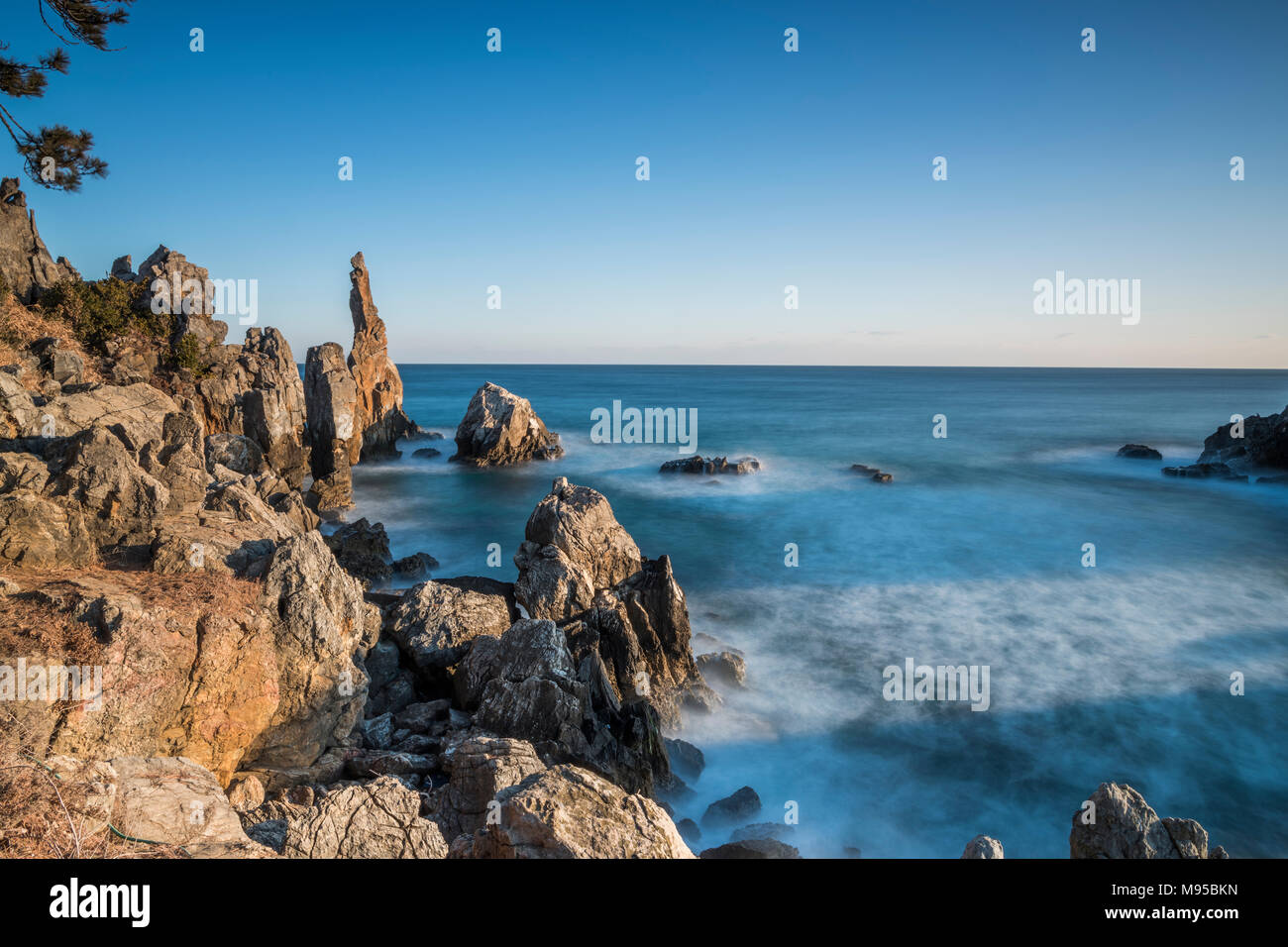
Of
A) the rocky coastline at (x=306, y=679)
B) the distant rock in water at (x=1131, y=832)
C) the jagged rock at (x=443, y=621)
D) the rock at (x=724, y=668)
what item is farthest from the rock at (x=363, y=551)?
the distant rock in water at (x=1131, y=832)

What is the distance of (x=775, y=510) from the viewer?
34.0 meters

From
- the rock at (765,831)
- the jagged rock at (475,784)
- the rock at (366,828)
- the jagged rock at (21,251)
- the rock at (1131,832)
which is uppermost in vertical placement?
the jagged rock at (21,251)

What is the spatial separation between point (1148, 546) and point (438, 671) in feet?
102

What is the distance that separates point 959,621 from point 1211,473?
102ft

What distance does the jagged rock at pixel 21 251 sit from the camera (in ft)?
72.6

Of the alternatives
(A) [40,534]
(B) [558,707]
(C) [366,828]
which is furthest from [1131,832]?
(A) [40,534]

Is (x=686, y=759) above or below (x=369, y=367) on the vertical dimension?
below

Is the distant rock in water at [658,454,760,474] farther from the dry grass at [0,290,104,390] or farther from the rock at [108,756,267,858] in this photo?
the rock at [108,756,267,858]

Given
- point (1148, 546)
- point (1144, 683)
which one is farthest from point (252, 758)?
point (1148, 546)

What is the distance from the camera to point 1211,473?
39188mm

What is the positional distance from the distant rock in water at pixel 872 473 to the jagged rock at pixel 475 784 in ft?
120

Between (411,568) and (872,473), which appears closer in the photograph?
(411,568)

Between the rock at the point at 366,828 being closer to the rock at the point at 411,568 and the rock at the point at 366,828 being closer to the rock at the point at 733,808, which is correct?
the rock at the point at 733,808

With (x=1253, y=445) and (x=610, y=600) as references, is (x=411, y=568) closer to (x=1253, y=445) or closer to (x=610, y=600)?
(x=610, y=600)
